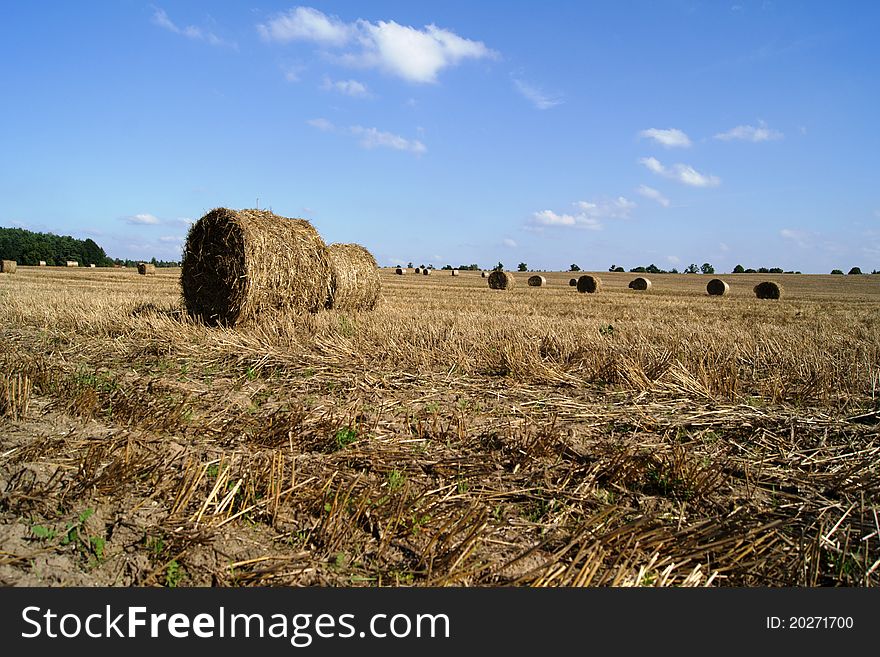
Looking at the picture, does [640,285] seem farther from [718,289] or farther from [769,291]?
[769,291]

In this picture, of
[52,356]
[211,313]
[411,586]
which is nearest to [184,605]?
[411,586]

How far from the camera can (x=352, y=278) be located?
1312 centimetres

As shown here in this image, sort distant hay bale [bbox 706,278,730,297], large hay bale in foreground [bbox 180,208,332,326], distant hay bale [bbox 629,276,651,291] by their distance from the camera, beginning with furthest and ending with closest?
distant hay bale [bbox 629,276,651,291] < distant hay bale [bbox 706,278,730,297] < large hay bale in foreground [bbox 180,208,332,326]

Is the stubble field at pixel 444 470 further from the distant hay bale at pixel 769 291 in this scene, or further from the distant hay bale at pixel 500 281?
the distant hay bale at pixel 769 291

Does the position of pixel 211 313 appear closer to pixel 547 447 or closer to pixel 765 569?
pixel 547 447

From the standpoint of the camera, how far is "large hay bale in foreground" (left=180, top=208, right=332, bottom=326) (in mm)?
10109

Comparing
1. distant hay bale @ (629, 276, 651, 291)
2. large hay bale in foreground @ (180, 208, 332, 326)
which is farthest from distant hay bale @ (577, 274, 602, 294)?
large hay bale in foreground @ (180, 208, 332, 326)

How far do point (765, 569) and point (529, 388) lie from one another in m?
2.84

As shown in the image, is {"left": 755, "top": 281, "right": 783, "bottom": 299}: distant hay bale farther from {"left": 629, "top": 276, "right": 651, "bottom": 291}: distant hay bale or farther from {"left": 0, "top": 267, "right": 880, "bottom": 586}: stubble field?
{"left": 0, "top": 267, "right": 880, "bottom": 586}: stubble field

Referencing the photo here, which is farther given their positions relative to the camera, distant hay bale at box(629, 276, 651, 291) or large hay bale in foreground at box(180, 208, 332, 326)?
distant hay bale at box(629, 276, 651, 291)

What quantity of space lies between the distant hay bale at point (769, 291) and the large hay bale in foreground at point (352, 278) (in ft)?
76.8

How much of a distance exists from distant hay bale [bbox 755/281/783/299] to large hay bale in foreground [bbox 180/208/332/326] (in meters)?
25.9

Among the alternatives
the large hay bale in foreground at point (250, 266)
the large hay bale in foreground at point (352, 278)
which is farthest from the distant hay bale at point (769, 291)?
the large hay bale in foreground at point (250, 266)

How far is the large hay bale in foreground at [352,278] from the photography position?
12.2 m
